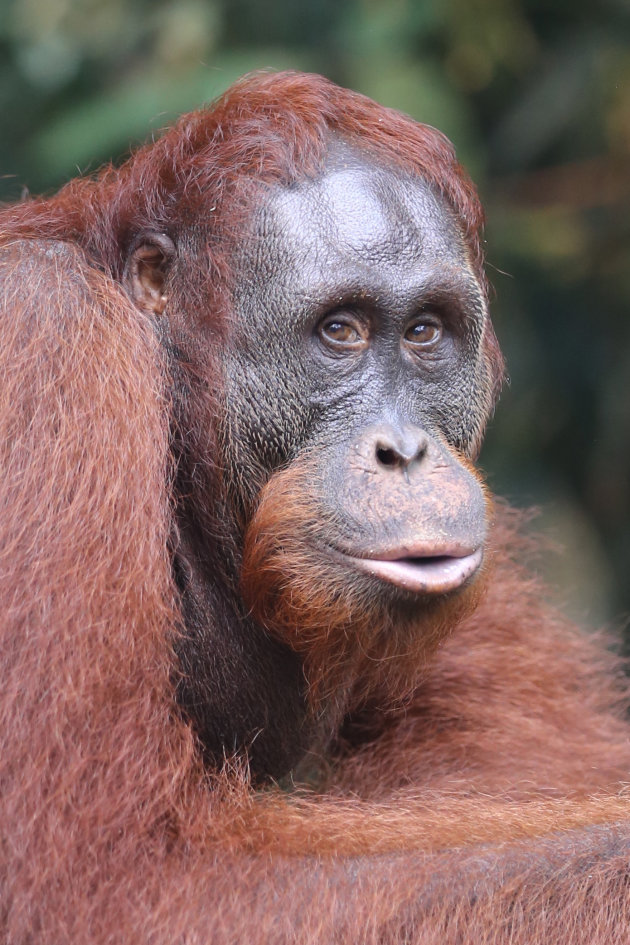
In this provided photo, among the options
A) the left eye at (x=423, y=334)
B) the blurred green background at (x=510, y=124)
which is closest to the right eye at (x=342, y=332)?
the left eye at (x=423, y=334)

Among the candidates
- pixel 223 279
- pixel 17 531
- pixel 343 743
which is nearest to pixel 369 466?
pixel 223 279

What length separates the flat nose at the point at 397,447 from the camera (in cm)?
213

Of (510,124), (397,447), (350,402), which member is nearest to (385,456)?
(397,447)

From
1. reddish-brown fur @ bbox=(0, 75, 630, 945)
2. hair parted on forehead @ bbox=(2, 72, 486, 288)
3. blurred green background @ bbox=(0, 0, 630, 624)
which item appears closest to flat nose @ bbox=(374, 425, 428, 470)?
reddish-brown fur @ bbox=(0, 75, 630, 945)

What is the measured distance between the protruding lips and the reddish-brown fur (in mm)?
127

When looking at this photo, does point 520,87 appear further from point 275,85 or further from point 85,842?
point 85,842

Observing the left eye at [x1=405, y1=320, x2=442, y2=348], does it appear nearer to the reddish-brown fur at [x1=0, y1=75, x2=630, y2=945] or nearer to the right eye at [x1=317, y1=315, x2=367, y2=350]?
the right eye at [x1=317, y1=315, x2=367, y2=350]

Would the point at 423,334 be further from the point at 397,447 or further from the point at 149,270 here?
the point at 149,270

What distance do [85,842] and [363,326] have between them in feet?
3.33

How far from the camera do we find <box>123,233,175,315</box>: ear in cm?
232

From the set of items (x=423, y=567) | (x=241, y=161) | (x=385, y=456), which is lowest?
(x=423, y=567)

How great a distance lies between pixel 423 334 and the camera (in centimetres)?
235

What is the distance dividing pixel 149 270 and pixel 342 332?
15.7 inches

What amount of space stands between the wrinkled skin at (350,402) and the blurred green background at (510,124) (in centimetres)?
174
